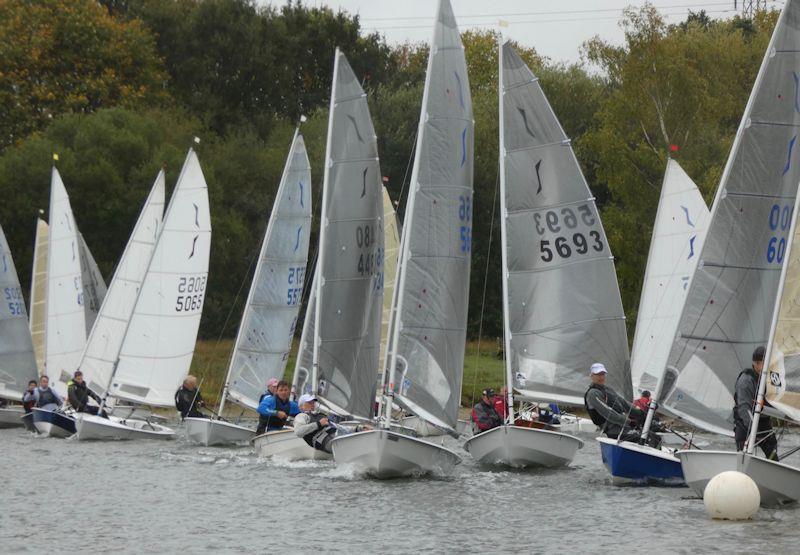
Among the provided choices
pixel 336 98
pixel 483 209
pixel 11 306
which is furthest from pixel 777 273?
pixel 483 209

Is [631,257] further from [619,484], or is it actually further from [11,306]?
[619,484]

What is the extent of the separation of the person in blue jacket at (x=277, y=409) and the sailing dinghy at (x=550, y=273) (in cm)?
414

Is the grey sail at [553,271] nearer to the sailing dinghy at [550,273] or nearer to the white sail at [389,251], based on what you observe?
the sailing dinghy at [550,273]

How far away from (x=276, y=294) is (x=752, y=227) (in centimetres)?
1560

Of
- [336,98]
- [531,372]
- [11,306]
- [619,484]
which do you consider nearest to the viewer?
[619,484]

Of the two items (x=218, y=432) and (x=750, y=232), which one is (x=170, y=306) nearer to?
(x=218, y=432)

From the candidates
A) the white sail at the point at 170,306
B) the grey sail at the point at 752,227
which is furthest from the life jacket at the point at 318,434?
the white sail at the point at 170,306

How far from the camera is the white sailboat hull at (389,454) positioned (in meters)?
24.2

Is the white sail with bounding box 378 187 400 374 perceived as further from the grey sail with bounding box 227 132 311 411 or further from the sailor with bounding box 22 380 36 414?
the sailor with bounding box 22 380 36 414

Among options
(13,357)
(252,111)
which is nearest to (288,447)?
(13,357)

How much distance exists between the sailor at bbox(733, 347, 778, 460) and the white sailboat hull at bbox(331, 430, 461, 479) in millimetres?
5551

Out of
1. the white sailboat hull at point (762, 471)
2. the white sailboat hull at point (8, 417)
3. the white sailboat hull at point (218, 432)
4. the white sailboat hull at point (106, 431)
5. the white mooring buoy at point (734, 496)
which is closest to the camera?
the white mooring buoy at point (734, 496)

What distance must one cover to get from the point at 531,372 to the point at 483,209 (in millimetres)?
33594

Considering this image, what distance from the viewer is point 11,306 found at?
40.5 metres
